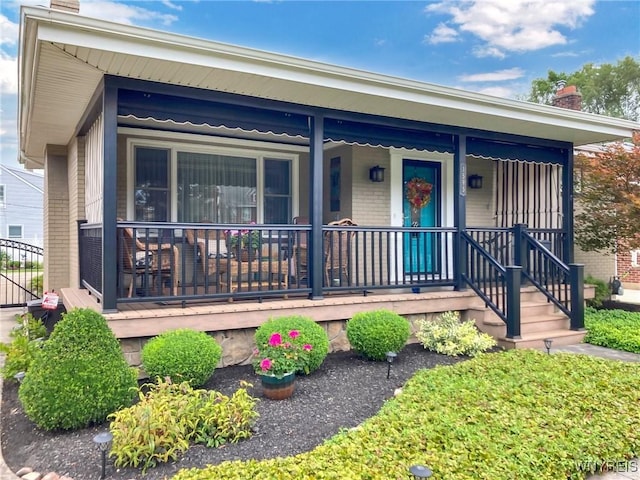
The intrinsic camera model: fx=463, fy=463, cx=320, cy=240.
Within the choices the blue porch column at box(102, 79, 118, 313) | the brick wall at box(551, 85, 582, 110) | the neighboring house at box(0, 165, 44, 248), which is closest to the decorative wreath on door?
the brick wall at box(551, 85, 582, 110)

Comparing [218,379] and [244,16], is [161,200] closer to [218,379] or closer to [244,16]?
[218,379]

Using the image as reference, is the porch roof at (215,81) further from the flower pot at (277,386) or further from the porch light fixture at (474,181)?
the flower pot at (277,386)

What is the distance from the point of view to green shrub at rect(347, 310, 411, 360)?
4.86 metres

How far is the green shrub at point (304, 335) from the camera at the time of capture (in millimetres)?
4379

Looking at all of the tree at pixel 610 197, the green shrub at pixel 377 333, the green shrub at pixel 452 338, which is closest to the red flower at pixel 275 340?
the green shrub at pixel 377 333

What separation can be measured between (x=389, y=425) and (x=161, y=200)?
5228mm

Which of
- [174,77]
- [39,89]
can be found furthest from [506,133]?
[39,89]

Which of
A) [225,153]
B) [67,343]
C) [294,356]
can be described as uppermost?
[225,153]

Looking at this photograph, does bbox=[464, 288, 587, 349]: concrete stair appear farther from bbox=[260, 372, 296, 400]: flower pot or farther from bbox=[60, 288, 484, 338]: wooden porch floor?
bbox=[260, 372, 296, 400]: flower pot

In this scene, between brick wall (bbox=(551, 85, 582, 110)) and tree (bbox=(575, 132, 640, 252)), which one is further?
brick wall (bbox=(551, 85, 582, 110))

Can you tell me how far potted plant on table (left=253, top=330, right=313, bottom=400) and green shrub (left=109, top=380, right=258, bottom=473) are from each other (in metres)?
0.54

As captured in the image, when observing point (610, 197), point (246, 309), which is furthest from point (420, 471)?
point (610, 197)

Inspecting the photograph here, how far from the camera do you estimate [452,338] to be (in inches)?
217

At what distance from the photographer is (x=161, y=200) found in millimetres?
7113
